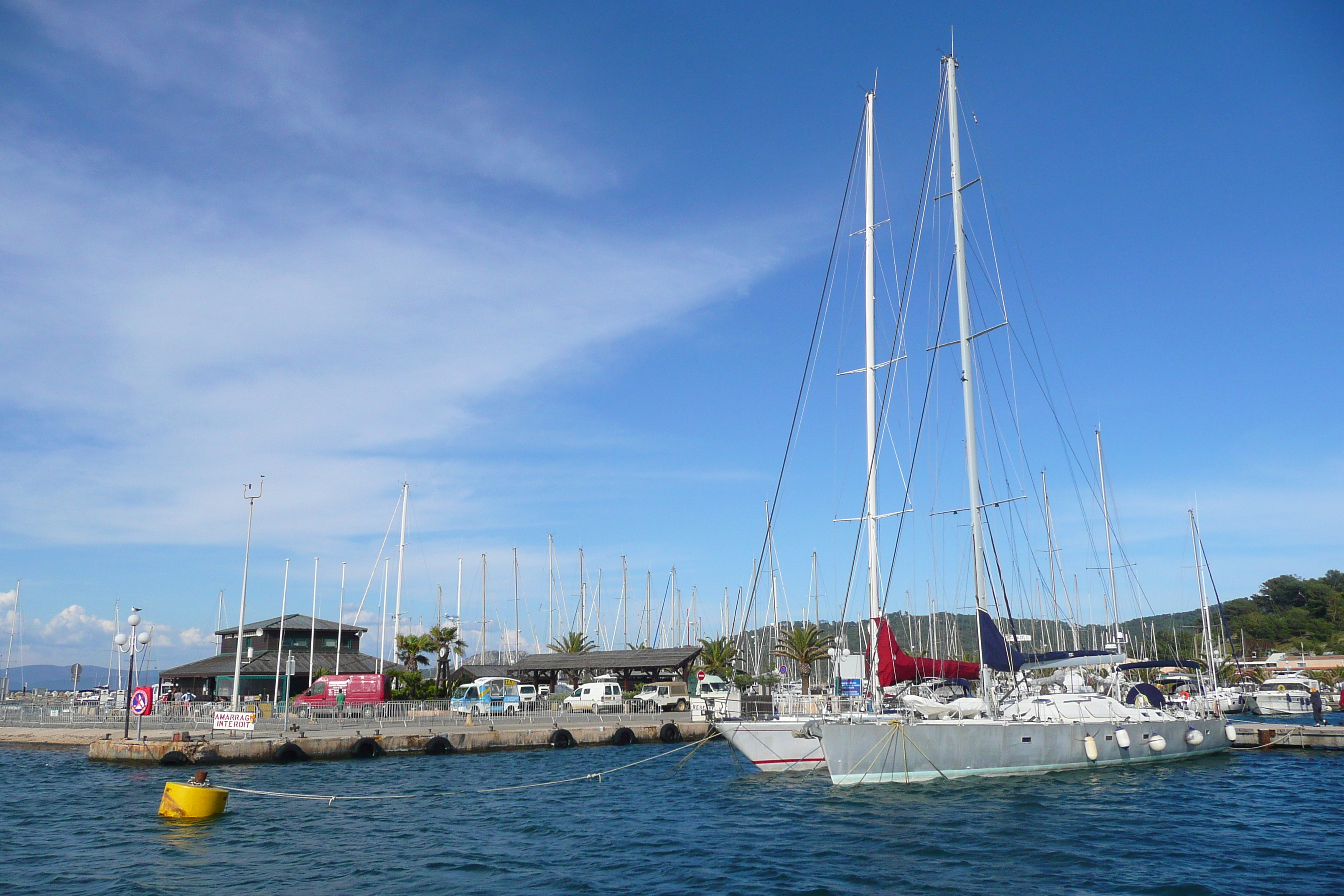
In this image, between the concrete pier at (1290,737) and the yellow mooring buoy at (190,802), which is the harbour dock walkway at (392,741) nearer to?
the yellow mooring buoy at (190,802)

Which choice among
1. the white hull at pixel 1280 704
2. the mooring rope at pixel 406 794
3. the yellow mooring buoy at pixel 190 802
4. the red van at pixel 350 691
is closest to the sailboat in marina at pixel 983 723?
the mooring rope at pixel 406 794

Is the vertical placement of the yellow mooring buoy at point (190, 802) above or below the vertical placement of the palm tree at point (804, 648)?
below

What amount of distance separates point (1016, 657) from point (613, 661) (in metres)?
36.7

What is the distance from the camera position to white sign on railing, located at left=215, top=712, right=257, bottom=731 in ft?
119

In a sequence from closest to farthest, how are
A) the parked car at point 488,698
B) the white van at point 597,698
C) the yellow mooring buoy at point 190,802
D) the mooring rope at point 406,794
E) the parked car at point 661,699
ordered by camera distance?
1. the yellow mooring buoy at point 190,802
2. the mooring rope at point 406,794
3. the parked car at point 488,698
4. the white van at point 597,698
5. the parked car at point 661,699

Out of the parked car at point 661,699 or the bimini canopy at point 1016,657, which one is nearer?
the bimini canopy at point 1016,657

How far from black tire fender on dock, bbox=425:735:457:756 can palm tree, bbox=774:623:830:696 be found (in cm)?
2857

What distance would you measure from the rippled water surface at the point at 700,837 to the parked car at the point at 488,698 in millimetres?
16565

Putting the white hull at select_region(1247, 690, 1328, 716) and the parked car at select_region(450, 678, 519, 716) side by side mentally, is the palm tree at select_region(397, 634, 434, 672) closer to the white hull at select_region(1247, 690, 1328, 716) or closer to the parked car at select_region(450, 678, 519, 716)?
the parked car at select_region(450, 678, 519, 716)

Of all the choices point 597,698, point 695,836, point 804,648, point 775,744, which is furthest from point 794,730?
point 804,648

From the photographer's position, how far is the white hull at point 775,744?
29.1m

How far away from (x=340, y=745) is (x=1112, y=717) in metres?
30.7

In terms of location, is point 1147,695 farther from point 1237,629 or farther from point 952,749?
point 1237,629

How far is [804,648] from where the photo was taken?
6162 cm
